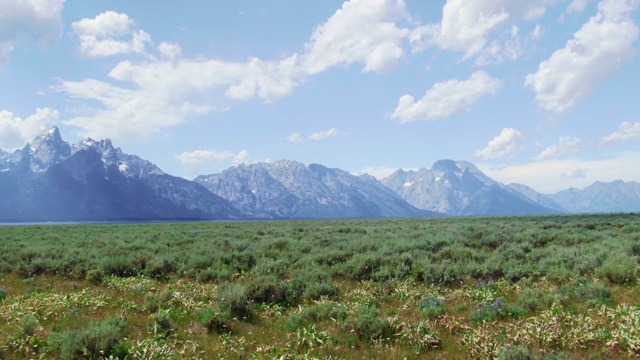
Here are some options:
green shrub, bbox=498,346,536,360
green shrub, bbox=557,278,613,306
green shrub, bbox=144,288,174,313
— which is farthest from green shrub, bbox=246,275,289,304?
green shrub, bbox=557,278,613,306

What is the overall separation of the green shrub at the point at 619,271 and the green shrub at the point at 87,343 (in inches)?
587

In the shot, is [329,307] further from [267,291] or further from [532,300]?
[532,300]

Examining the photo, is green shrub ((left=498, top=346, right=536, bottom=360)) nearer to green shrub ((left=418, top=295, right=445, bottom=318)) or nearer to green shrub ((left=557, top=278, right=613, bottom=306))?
green shrub ((left=418, top=295, right=445, bottom=318))

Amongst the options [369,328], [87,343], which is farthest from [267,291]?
[87,343]

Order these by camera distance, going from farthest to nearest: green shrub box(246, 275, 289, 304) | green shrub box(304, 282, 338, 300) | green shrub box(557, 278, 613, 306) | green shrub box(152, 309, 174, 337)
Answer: green shrub box(304, 282, 338, 300)
green shrub box(246, 275, 289, 304)
green shrub box(557, 278, 613, 306)
green shrub box(152, 309, 174, 337)

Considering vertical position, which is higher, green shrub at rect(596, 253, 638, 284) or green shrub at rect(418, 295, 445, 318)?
Result: green shrub at rect(596, 253, 638, 284)

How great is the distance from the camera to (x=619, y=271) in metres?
11.5

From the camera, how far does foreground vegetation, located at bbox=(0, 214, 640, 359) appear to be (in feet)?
23.9

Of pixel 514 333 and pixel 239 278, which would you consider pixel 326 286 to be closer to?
pixel 239 278

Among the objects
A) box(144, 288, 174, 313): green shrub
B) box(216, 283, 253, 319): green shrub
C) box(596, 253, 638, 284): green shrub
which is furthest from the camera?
box(596, 253, 638, 284): green shrub

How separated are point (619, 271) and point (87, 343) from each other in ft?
51.3

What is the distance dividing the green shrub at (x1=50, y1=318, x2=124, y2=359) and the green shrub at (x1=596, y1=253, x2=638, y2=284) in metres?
14.9

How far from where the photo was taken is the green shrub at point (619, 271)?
37.6ft

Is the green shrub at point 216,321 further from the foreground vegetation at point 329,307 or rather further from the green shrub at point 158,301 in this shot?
the green shrub at point 158,301
